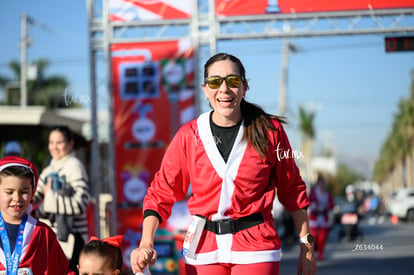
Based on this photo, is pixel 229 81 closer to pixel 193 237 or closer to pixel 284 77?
pixel 193 237

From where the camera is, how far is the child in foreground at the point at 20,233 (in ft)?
11.8

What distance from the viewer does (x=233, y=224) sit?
319 cm

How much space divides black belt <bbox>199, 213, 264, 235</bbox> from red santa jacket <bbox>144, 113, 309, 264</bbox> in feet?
0.06

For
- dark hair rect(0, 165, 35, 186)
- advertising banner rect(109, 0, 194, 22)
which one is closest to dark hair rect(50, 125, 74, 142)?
dark hair rect(0, 165, 35, 186)

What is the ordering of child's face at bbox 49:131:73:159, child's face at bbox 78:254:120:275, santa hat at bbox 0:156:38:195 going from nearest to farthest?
child's face at bbox 78:254:120:275, santa hat at bbox 0:156:38:195, child's face at bbox 49:131:73:159

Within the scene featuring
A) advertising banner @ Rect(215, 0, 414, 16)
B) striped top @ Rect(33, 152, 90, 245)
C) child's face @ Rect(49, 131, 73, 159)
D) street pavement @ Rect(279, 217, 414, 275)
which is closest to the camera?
striped top @ Rect(33, 152, 90, 245)

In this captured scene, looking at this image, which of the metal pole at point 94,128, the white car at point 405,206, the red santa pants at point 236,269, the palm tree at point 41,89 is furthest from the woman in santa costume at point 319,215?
the palm tree at point 41,89

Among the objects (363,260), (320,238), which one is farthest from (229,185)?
(320,238)

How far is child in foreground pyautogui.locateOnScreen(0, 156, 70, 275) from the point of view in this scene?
3.60m

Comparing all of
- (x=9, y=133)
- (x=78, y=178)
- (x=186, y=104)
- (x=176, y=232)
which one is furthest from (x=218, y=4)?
(x=9, y=133)

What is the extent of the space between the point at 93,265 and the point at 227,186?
3.03 feet

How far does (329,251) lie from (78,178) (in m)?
11.8

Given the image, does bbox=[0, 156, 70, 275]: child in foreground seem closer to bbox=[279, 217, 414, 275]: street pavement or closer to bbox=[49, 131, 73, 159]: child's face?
bbox=[49, 131, 73, 159]: child's face

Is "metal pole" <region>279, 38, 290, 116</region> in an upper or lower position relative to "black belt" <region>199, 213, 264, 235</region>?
upper
